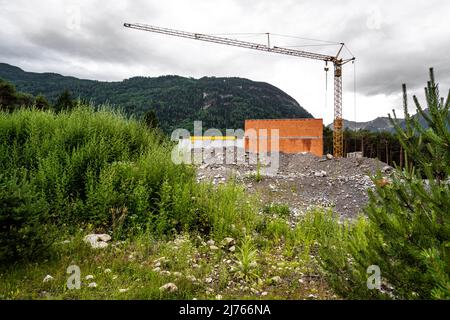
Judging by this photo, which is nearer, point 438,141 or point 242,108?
point 438,141

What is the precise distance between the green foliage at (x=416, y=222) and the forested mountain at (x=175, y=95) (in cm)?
9076

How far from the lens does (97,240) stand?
4977mm

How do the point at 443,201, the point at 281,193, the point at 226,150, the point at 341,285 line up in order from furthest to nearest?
1. the point at 226,150
2. the point at 281,193
3. the point at 341,285
4. the point at 443,201

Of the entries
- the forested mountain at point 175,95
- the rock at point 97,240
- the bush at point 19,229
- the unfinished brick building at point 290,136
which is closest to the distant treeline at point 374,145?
the unfinished brick building at point 290,136

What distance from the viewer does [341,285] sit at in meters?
3.37

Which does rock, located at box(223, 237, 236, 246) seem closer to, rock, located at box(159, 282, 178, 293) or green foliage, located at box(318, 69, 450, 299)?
rock, located at box(159, 282, 178, 293)

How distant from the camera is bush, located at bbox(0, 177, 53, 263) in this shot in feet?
13.2

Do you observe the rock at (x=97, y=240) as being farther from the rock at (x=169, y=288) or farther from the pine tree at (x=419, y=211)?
the pine tree at (x=419, y=211)

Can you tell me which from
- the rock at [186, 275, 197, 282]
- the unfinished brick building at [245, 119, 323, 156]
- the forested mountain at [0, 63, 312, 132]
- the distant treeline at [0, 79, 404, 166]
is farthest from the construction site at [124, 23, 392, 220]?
the forested mountain at [0, 63, 312, 132]

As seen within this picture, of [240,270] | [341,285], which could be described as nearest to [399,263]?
[341,285]

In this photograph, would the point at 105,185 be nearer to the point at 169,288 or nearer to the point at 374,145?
the point at 169,288

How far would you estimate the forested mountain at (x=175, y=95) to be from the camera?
362ft
